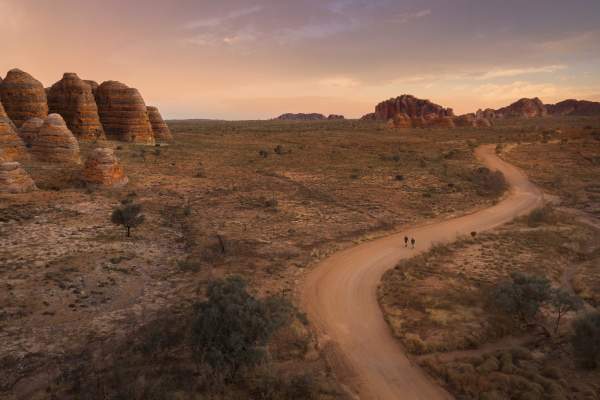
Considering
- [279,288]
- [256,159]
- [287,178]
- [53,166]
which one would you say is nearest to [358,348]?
[279,288]

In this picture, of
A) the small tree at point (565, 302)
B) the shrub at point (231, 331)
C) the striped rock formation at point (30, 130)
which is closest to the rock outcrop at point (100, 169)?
the striped rock formation at point (30, 130)

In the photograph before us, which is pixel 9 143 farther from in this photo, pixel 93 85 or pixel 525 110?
pixel 525 110

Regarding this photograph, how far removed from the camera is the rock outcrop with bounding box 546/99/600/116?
567 feet

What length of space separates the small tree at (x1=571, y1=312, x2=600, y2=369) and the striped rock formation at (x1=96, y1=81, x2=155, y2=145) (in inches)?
1878

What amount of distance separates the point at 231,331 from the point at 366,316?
576 centimetres

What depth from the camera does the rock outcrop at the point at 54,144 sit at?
95.7 ft

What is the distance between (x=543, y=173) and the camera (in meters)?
42.2

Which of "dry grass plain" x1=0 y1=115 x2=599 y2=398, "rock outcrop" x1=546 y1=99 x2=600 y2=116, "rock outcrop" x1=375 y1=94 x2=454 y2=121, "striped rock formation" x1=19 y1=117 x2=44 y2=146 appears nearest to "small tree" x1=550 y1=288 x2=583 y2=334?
"dry grass plain" x1=0 y1=115 x2=599 y2=398

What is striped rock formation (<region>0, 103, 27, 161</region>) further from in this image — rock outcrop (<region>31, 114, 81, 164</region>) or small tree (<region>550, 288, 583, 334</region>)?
small tree (<region>550, 288, 583, 334</region>)

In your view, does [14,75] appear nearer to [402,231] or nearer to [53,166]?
[53,166]

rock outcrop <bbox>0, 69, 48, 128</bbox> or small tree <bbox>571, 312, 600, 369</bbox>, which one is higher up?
rock outcrop <bbox>0, 69, 48, 128</bbox>

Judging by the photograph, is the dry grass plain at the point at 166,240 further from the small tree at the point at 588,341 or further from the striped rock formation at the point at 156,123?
the striped rock formation at the point at 156,123

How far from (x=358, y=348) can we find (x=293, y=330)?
7.15 feet

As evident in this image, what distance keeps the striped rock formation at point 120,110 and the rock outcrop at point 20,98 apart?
9869 millimetres
